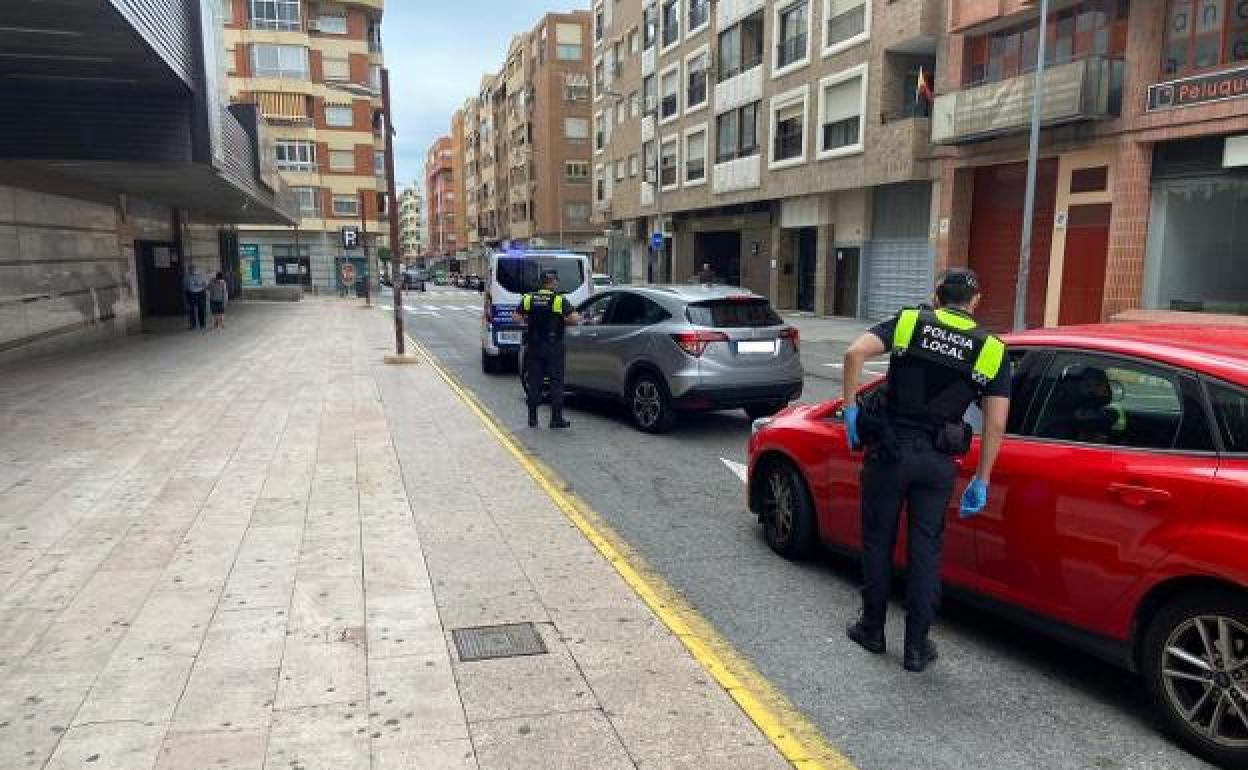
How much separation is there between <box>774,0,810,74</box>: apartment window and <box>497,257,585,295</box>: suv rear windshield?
728 inches

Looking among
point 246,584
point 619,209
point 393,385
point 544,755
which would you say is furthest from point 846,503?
point 619,209

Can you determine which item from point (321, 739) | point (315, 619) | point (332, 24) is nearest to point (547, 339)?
point (315, 619)

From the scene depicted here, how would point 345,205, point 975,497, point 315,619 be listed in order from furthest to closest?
point 345,205
point 315,619
point 975,497

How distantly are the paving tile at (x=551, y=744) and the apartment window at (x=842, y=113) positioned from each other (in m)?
25.2

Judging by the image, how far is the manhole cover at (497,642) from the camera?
12.7 ft

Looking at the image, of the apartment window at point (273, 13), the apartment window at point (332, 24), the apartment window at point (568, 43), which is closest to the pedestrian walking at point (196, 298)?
the apartment window at point (273, 13)

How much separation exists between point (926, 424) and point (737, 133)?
32.3 meters

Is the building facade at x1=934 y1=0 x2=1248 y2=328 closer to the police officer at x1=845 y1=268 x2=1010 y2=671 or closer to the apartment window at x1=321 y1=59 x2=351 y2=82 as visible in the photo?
the police officer at x1=845 y1=268 x2=1010 y2=671

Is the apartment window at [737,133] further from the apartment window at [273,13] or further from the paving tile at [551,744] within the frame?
the apartment window at [273,13]

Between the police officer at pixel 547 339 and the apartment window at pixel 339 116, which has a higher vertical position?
the apartment window at pixel 339 116

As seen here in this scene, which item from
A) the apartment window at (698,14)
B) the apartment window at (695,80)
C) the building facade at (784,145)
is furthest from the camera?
the apartment window at (695,80)

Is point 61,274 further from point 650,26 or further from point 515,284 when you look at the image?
point 650,26

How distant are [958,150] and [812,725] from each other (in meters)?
22.3

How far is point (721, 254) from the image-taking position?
40625mm
